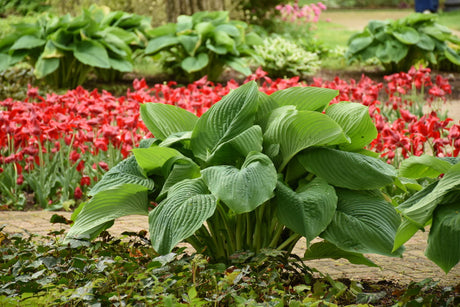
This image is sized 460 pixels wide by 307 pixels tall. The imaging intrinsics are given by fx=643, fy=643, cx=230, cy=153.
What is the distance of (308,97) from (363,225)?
777 mm

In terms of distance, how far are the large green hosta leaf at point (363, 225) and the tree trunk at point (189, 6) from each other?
10.4 m

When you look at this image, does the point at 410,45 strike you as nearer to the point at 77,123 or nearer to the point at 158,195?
the point at 77,123

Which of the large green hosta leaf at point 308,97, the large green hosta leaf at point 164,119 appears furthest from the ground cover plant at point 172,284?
the large green hosta leaf at point 308,97

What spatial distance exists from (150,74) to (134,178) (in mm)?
9231

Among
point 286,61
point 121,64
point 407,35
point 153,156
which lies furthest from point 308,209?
point 407,35

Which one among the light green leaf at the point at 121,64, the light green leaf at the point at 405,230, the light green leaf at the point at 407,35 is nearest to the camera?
the light green leaf at the point at 405,230

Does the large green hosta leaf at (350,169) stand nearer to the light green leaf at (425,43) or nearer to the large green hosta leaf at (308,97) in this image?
the large green hosta leaf at (308,97)

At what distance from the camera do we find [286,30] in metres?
16.2

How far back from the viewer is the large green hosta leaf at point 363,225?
2.87m

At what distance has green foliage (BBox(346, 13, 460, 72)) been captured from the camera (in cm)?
1146

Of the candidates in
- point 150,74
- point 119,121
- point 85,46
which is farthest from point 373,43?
point 119,121

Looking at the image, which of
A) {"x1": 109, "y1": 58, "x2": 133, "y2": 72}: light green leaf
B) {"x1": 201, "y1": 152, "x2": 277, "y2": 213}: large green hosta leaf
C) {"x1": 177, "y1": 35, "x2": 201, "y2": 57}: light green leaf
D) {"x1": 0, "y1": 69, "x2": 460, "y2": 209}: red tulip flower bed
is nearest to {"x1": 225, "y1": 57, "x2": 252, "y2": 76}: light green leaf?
{"x1": 177, "y1": 35, "x2": 201, "y2": 57}: light green leaf

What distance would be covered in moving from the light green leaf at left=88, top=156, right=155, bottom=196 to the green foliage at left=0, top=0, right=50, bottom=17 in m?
21.2

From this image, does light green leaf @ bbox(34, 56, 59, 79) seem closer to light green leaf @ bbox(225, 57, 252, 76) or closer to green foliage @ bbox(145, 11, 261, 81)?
green foliage @ bbox(145, 11, 261, 81)
